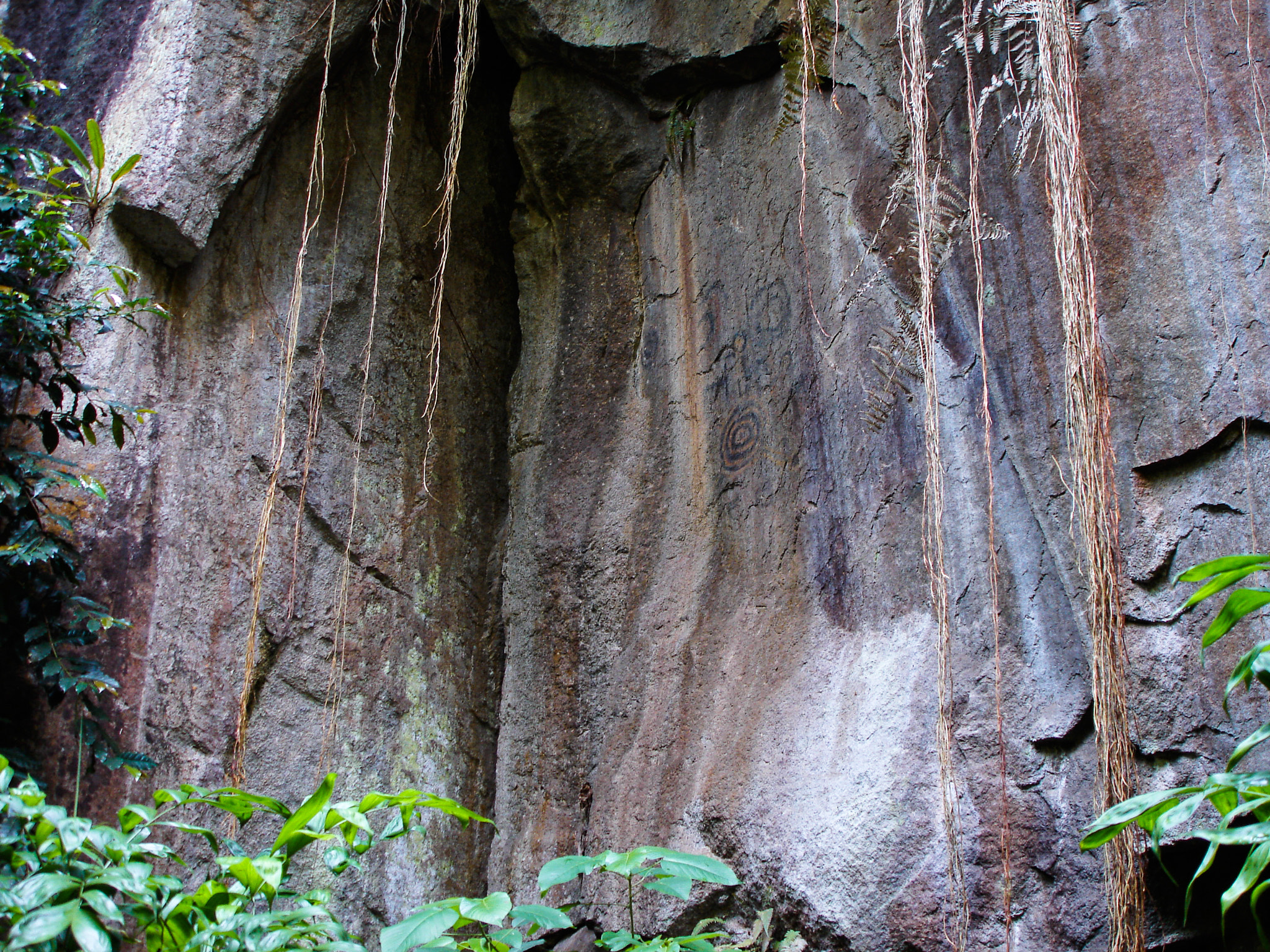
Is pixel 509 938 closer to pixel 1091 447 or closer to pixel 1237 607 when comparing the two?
pixel 1237 607

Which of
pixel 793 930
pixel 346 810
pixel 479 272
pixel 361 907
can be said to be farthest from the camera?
pixel 479 272

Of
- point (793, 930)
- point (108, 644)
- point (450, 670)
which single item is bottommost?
point (793, 930)

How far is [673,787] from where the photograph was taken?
7.89 ft

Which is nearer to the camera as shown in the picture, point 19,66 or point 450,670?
point 19,66

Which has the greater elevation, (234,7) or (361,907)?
(234,7)

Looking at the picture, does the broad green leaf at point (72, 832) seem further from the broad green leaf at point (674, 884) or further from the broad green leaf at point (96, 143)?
the broad green leaf at point (96, 143)

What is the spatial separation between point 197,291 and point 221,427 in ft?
1.27

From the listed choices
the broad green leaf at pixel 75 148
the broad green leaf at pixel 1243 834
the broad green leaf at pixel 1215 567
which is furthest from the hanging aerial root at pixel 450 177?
the broad green leaf at pixel 1243 834

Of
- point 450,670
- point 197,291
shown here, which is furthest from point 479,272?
point 450,670

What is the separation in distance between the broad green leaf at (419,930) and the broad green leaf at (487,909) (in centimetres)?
3

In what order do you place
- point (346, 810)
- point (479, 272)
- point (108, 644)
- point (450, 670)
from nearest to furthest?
point (346, 810), point (108, 644), point (450, 670), point (479, 272)

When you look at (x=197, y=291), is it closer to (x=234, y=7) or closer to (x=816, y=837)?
(x=234, y=7)

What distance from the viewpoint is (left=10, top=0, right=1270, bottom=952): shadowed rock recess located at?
188 centimetres

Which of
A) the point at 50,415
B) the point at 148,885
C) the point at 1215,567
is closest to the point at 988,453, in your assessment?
the point at 1215,567
